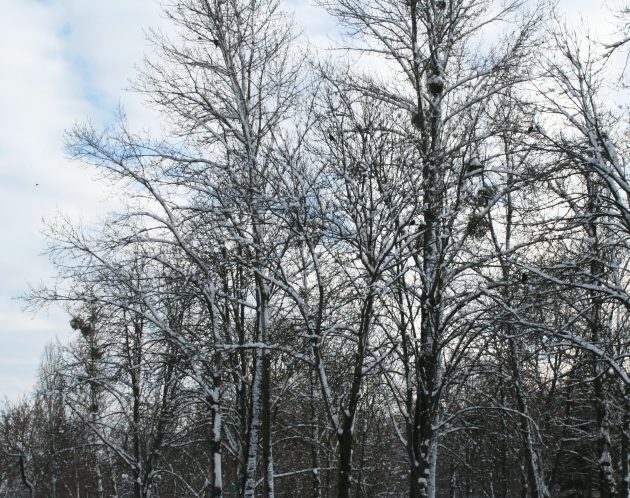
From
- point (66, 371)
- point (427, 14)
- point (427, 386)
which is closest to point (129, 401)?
point (66, 371)

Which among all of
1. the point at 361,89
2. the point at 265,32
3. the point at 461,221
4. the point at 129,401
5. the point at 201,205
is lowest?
the point at 129,401

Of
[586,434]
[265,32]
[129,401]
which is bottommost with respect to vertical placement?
[586,434]

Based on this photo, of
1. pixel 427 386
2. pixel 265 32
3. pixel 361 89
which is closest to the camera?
pixel 427 386

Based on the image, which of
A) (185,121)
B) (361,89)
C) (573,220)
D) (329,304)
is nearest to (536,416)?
(573,220)

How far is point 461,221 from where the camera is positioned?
1168cm

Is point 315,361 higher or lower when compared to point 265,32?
lower

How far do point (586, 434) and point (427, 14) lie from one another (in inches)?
490

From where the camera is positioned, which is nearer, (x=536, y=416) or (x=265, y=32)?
(x=265, y=32)

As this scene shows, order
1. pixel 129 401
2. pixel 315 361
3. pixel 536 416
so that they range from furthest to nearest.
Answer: pixel 129 401
pixel 536 416
pixel 315 361

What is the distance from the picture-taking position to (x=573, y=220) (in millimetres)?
11789

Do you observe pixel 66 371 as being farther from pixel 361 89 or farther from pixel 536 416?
pixel 536 416

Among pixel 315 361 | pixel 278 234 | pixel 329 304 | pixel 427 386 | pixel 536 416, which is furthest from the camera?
pixel 536 416

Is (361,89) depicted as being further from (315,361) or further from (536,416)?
(536,416)

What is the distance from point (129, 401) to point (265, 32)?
457 inches
